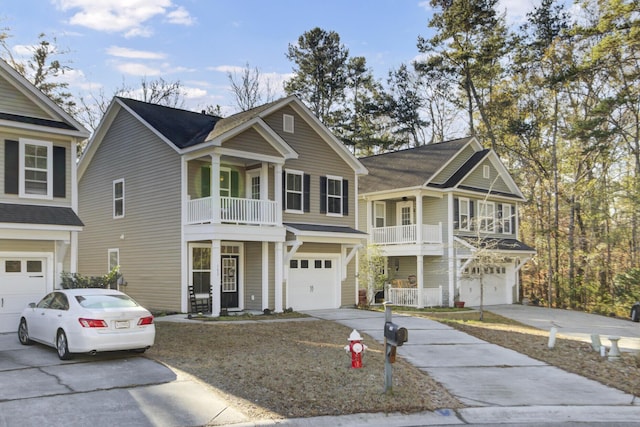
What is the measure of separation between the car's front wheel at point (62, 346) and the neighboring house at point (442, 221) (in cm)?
1776

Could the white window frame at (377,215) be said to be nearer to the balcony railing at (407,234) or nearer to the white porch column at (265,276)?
the balcony railing at (407,234)

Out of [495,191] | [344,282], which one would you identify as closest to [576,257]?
[495,191]

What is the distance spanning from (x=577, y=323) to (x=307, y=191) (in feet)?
38.8

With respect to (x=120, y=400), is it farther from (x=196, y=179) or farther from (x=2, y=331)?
(x=196, y=179)

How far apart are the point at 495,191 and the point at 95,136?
65.1 feet

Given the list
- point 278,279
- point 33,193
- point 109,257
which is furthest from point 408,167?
point 33,193

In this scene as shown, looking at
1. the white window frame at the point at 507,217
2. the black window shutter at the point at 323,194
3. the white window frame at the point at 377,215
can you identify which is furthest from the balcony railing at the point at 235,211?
the white window frame at the point at 507,217

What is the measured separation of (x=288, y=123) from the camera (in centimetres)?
2395

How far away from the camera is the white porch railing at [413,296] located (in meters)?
27.3

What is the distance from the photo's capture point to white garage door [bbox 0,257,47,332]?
15648 mm

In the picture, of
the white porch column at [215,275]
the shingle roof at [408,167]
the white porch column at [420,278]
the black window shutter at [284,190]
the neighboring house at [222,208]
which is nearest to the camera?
the white porch column at [215,275]

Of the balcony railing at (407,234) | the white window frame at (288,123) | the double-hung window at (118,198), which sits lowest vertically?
the balcony railing at (407,234)

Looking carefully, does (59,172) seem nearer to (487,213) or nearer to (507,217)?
(487,213)

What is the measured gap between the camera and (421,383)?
34.7 ft
